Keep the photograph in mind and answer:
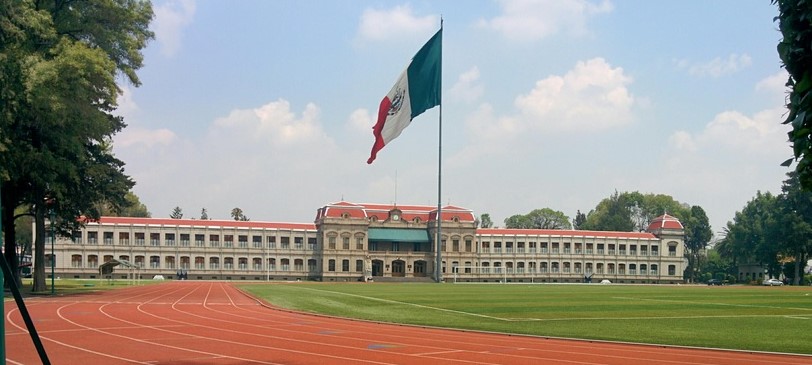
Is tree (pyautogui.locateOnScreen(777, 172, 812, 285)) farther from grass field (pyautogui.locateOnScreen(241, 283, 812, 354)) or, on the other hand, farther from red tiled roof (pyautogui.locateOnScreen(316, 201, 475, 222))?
grass field (pyautogui.locateOnScreen(241, 283, 812, 354))

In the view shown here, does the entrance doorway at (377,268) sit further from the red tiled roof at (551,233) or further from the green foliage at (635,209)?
the green foliage at (635,209)

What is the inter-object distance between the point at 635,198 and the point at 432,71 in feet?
493

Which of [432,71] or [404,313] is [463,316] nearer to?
[404,313]

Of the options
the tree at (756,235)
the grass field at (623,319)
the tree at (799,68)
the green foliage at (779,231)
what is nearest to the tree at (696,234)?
the tree at (756,235)

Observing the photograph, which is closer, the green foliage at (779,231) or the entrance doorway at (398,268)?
the green foliage at (779,231)

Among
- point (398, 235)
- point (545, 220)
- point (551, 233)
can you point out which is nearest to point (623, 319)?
point (398, 235)

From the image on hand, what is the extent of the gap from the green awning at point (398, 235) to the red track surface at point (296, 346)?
102 m

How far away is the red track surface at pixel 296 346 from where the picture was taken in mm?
16812

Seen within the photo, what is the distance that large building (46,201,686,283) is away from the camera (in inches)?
4749

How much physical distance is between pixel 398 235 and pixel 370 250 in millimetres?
5253

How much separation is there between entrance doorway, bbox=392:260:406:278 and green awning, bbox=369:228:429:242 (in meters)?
3.66

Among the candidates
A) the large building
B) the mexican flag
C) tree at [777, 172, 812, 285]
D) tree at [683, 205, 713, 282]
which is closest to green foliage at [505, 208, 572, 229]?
tree at [683, 205, 713, 282]

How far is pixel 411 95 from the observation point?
3047 centimetres

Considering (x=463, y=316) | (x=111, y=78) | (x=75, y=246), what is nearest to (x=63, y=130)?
(x=111, y=78)
